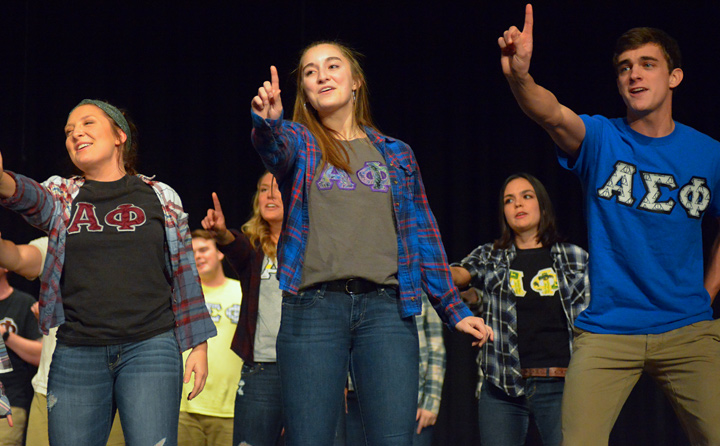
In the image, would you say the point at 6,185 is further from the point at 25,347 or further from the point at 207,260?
the point at 25,347

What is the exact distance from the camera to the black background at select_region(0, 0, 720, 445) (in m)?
4.83

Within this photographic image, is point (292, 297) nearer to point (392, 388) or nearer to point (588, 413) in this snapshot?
point (392, 388)

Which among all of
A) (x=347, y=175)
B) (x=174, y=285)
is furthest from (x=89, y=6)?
(x=347, y=175)

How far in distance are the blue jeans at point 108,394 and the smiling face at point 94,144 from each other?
55 centimetres

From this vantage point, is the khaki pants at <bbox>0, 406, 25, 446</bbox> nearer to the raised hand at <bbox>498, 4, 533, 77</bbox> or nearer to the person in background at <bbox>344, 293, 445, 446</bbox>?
the person in background at <bbox>344, 293, 445, 446</bbox>

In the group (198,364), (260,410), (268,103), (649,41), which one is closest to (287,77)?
(260,410)

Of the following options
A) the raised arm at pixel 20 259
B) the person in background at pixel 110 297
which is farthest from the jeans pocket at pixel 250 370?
the raised arm at pixel 20 259

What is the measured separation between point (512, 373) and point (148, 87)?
3207 mm

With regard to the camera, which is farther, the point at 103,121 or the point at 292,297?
the point at 103,121

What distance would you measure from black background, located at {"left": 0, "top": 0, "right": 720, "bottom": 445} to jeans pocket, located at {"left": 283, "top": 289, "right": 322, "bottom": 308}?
308 centimetres

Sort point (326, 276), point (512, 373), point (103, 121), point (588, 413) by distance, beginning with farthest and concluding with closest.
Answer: point (512, 373) → point (103, 121) → point (588, 413) → point (326, 276)

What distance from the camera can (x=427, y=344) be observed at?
10.9 ft

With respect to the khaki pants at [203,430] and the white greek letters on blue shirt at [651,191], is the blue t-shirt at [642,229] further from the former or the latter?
the khaki pants at [203,430]

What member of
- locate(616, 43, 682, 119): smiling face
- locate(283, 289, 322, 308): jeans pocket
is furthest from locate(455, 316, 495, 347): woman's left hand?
locate(616, 43, 682, 119): smiling face
